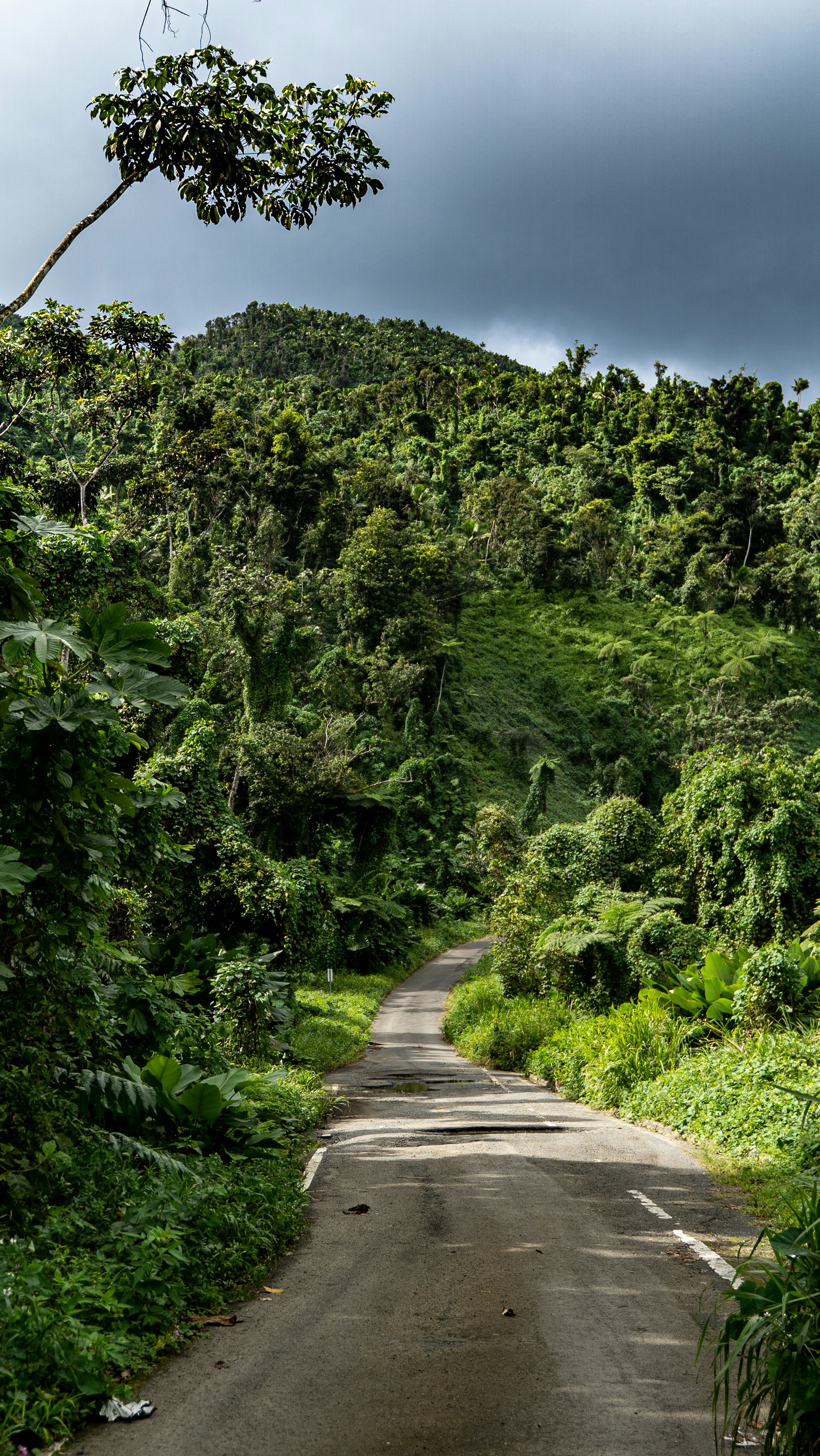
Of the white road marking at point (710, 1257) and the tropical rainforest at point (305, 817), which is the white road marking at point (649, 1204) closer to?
the white road marking at point (710, 1257)

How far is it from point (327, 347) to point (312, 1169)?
109 meters

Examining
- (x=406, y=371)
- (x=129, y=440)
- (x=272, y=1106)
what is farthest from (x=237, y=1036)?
(x=406, y=371)

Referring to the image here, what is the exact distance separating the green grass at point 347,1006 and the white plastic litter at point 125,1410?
1250 centimetres

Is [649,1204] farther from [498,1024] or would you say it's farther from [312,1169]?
[498,1024]

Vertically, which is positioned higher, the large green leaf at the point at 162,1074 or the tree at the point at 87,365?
the tree at the point at 87,365

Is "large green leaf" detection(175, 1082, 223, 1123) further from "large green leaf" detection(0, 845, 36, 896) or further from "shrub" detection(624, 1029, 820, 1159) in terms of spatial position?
"shrub" detection(624, 1029, 820, 1159)

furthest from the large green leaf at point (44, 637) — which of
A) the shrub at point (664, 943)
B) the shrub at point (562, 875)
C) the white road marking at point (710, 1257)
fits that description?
the shrub at point (562, 875)

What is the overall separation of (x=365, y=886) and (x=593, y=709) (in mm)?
30577

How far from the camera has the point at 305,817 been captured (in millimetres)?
31156

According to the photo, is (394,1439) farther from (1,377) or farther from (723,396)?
(723,396)

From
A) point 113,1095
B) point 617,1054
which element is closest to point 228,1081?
point 113,1095

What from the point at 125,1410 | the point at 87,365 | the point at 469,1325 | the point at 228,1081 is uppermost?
the point at 87,365

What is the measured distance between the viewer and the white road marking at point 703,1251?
549cm

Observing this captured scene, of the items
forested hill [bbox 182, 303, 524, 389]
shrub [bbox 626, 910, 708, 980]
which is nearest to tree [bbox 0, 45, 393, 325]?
shrub [bbox 626, 910, 708, 980]
